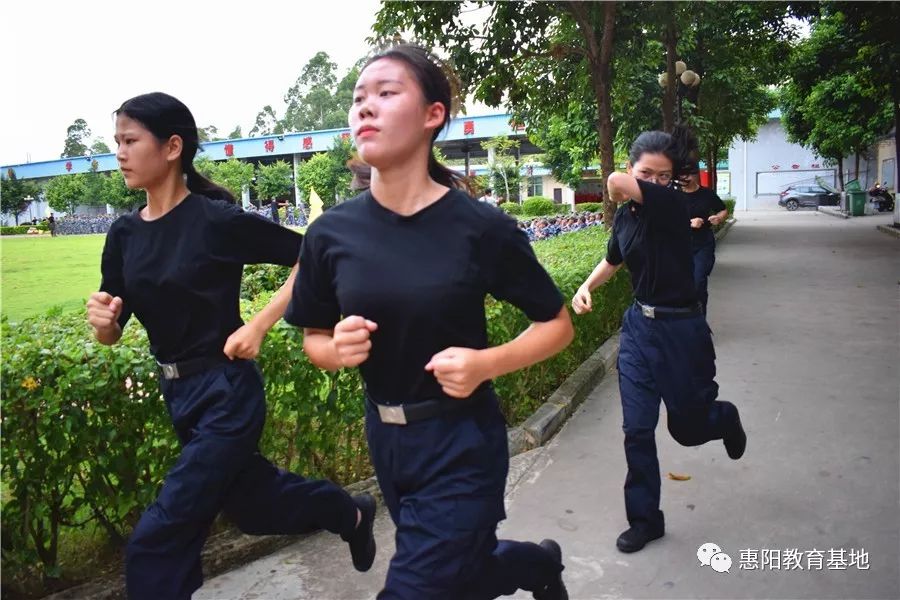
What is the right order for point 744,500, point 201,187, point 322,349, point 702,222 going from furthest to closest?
point 702,222
point 744,500
point 201,187
point 322,349

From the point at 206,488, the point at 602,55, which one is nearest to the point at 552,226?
the point at 602,55

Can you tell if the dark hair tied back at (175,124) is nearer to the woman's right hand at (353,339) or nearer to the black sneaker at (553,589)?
Result: the woman's right hand at (353,339)

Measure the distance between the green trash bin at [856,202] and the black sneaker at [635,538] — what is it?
120ft

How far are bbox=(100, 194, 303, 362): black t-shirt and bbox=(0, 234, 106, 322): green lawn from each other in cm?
698

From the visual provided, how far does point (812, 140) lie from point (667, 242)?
131 ft

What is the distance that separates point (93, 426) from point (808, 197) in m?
Result: 52.2

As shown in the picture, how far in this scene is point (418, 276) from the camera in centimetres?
203

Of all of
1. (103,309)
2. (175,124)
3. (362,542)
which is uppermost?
(175,124)

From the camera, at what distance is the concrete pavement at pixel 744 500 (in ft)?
11.2

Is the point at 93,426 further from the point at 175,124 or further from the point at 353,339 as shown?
the point at 353,339

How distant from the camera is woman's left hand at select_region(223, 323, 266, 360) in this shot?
8.85ft

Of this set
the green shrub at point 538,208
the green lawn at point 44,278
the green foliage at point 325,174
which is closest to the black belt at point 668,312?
the green lawn at point 44,278

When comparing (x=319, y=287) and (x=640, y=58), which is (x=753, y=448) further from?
(x=640, y=58)

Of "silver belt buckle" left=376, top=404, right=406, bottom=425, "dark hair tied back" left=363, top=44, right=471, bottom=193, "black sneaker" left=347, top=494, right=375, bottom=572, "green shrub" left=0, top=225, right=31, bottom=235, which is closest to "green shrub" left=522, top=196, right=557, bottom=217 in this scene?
"green shrub" left=0, top=225, right=31, bottom=235
